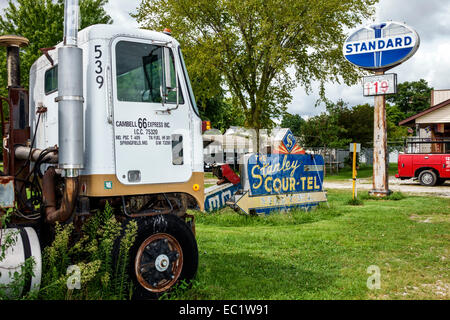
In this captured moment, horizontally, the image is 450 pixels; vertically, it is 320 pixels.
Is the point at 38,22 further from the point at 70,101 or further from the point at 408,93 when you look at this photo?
the point at 408,93

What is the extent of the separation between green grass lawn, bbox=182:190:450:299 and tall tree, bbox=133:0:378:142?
12.0m

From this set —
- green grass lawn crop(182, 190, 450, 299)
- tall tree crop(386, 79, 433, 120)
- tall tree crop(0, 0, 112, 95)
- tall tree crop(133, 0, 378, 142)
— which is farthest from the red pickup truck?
tall tree crop(386, 79, 433, 120)

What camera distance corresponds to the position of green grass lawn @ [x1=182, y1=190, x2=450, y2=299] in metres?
5.72

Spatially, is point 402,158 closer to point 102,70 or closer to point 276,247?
point 276,247

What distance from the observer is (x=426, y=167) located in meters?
22.6

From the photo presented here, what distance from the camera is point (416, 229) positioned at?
10.1 metres

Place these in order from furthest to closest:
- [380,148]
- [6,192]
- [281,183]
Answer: [380,148] → [281,183] → [6,192]

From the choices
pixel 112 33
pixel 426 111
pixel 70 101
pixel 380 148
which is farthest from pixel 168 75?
pixel 426 111

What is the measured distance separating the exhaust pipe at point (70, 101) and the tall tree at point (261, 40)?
56.9 ft

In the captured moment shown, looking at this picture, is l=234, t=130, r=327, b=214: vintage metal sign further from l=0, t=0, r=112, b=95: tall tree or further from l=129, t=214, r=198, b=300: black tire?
l=0, t=0, r=112, b=95: tall tree

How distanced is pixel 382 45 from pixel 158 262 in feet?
51.2

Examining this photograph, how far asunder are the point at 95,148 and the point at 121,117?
451mm

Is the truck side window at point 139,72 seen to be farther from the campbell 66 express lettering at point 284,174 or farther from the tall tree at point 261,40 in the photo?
the tall tree at point 261,40
